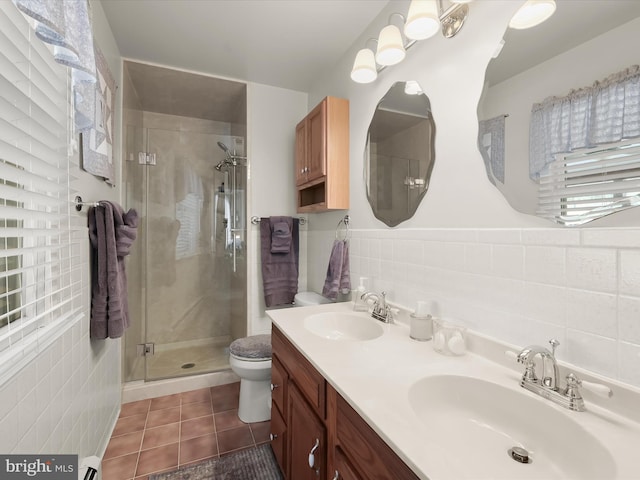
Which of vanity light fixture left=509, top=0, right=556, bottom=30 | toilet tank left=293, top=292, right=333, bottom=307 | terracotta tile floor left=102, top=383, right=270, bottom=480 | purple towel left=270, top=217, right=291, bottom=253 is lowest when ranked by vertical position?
terracotta tile floor left=102, top=383, right=270, bottom=480

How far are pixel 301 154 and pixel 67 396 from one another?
1853 mm

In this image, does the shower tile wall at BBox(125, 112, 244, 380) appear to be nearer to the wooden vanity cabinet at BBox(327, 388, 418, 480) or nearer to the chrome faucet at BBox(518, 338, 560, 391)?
the wooden vanity cabinet at BBox(327, 388, 418, 480)

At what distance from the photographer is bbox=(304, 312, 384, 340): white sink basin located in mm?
1412

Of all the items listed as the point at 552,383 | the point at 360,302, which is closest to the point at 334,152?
the point at 360,302

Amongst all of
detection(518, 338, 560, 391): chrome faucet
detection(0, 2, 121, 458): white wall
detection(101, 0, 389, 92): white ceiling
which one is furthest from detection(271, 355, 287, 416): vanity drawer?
detection(101, 0, 389, 92): white ceiling

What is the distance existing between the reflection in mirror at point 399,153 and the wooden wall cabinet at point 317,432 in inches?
33.0

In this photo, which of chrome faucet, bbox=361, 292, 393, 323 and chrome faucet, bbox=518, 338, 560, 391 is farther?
chrome faucet, bbox=361, 292, 393, 323

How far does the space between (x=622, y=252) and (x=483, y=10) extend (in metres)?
0.90

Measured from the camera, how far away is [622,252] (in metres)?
0.69

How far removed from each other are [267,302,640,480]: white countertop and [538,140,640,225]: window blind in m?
0.43

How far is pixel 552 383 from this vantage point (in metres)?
0.74

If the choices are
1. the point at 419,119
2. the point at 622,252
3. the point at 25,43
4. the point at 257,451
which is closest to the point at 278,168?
the point at 419,119

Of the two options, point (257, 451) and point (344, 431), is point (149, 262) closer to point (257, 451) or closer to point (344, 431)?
point (257, 451)

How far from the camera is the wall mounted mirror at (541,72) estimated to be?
697 millimetres
